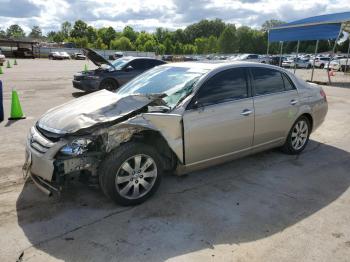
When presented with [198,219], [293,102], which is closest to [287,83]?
[293,102]

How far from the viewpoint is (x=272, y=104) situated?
5.23 meters

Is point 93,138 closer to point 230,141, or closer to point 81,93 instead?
point 230,141

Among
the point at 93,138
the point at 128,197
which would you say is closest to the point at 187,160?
the point at 128,197

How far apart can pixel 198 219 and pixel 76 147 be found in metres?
1.52

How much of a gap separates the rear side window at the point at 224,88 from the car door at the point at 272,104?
23 centimetres

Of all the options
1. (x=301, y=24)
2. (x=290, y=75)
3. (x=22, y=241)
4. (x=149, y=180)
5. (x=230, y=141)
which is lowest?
(x=22, y=241)

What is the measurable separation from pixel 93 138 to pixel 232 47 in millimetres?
111774

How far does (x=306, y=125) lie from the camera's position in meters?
6.03

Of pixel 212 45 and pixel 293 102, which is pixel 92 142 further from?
pixel 212 45

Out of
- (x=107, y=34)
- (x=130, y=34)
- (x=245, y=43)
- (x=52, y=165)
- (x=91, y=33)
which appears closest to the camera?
(x=52, y=165)

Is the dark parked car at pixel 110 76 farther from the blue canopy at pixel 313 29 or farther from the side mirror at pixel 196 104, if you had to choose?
the blue canopy at pixel 313 29

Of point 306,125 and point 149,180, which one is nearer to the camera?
point 149,180

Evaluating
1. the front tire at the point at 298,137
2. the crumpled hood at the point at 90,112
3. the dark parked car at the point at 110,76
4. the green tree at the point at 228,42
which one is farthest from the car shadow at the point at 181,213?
the green tree at the point at 228,42

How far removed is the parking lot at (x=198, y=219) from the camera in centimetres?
320
